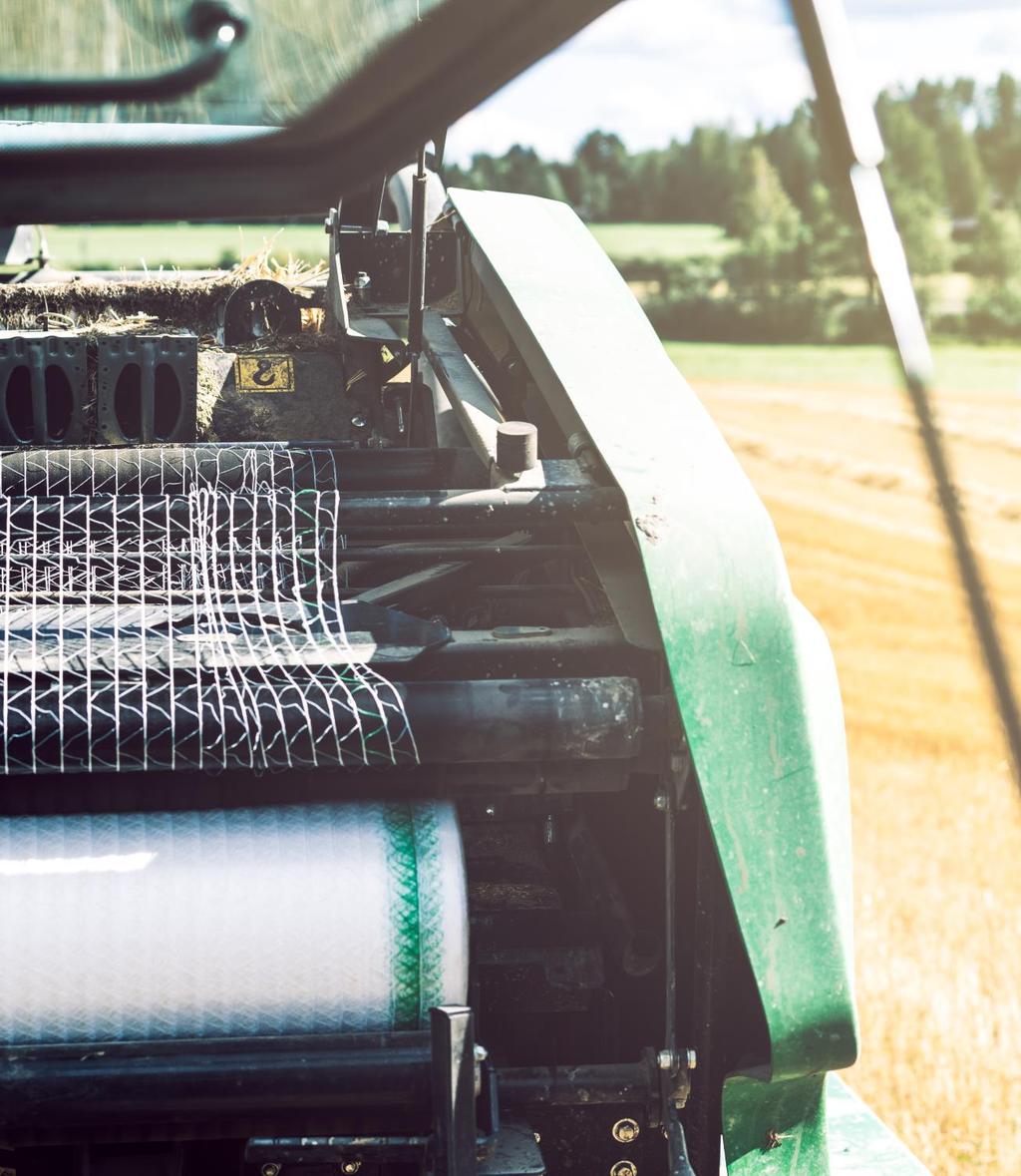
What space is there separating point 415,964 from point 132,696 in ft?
1.79

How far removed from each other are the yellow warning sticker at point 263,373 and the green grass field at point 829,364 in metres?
18.8

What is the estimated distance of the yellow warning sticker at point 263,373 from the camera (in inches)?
140

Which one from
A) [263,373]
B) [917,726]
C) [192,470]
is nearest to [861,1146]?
[192,470]

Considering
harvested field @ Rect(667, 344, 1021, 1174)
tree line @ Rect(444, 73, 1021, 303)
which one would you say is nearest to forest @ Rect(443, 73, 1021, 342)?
tree line @ Rect(444, 73, 1021, 303)

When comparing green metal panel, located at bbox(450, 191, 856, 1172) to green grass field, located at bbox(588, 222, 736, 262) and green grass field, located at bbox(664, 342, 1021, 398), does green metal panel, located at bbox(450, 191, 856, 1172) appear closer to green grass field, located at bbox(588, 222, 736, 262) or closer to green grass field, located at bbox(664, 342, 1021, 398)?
green grass field, located at bbox(664, 342, 1021, 398)

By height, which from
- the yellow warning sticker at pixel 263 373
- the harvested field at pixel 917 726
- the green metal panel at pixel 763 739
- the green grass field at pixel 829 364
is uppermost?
the green grass field at pixel 829 364

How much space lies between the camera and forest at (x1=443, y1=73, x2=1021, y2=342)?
2872cm

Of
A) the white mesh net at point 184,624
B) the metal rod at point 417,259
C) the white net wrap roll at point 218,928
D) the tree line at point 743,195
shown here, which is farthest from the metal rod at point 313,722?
the tree line at point 743,195

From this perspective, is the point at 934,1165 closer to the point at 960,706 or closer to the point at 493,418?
the point at 493,418

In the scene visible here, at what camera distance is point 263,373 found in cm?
358

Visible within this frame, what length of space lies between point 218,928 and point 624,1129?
762 millimetres

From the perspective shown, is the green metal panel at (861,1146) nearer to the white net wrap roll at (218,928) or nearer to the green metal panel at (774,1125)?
the green metal panel at (774,1125)

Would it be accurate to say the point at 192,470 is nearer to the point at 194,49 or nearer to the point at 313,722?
the point at 313,722

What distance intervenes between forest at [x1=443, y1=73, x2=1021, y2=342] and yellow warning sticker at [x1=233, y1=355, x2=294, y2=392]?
22.4 metres
